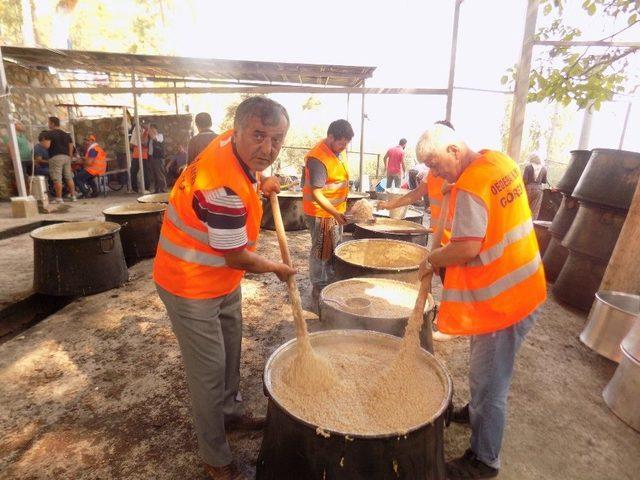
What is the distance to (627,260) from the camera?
13.1ft

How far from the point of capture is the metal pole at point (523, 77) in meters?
4.71

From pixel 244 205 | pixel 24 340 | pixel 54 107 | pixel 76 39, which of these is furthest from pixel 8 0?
pixel 244 205

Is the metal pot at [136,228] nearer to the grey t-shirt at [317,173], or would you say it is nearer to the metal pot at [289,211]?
the metal pot at [289,211]

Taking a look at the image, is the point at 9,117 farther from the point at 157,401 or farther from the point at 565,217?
the point at 565,217

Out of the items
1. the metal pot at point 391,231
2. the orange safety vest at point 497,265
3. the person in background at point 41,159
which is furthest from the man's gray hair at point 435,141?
the person in background at point 41,159

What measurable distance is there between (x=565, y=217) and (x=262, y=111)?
5.37m

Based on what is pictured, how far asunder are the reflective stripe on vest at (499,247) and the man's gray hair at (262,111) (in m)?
1.28

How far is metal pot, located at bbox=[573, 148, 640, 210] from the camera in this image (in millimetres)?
4352

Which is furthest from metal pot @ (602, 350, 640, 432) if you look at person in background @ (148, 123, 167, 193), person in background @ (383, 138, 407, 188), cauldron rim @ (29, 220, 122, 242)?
person in background @ (148, 123, 167, 193)

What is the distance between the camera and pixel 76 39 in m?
29.6

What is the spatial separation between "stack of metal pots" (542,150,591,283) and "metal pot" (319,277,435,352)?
3.52m

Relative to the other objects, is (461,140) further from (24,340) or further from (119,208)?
(119,208)

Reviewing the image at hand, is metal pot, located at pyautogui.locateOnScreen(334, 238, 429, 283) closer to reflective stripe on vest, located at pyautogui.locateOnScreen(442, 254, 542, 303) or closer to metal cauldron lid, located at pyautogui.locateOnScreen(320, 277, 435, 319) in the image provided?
metal cauldron lid, located at pyautogui.locateOnScreen(320, 277, 435, 319)

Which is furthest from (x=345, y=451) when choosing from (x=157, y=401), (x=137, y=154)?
(x=137, y=154)
